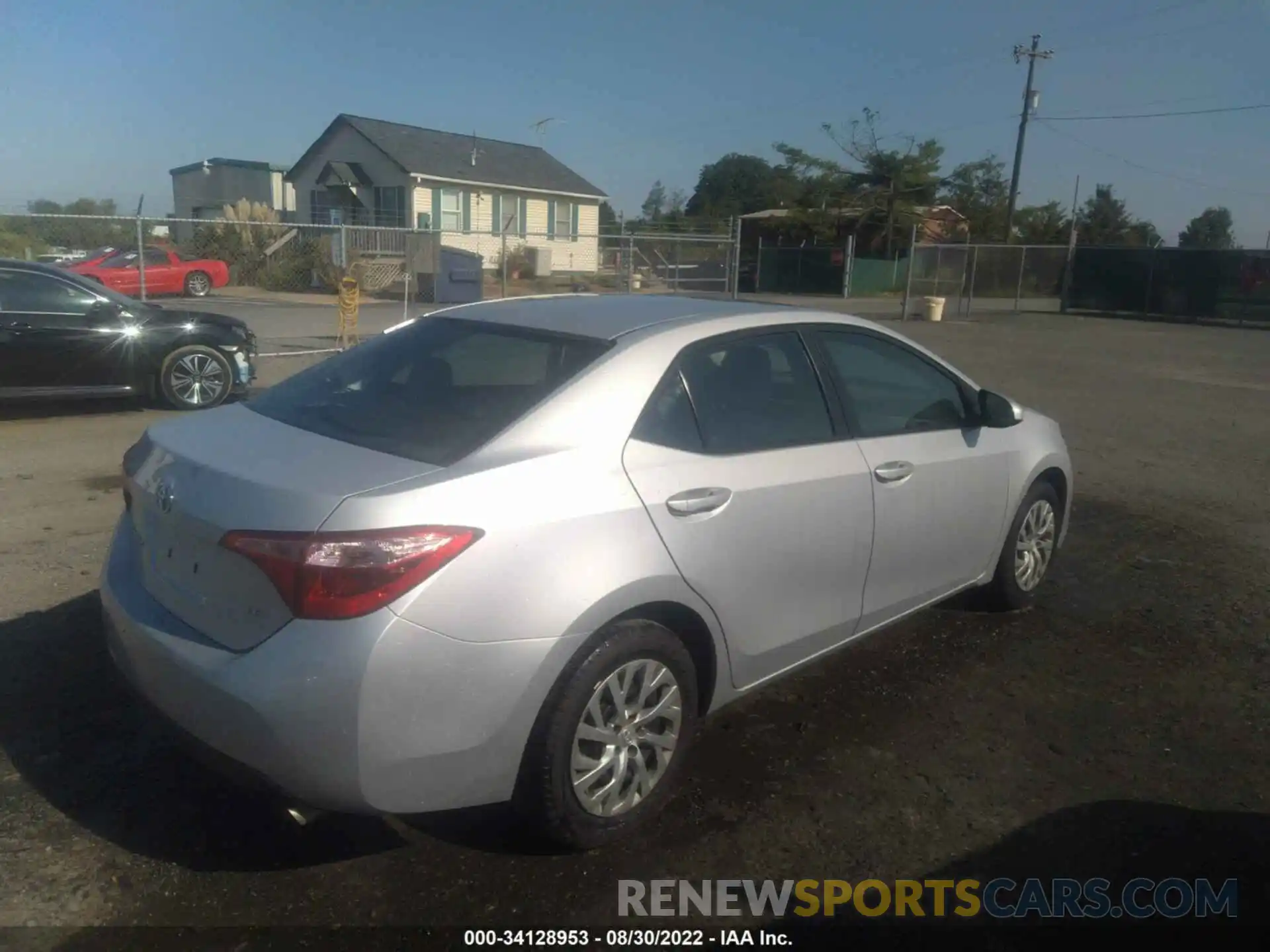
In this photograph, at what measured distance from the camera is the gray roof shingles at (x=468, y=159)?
36.9 metres

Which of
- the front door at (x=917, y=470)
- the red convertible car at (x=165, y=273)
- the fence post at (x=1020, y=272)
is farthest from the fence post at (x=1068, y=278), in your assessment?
the front door at (x=917, y=470)

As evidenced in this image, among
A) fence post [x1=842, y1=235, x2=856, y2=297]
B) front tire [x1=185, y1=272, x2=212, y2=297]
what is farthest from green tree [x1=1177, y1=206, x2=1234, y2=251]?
front tire [x1=185, y1=272, x2=212, y2=297]

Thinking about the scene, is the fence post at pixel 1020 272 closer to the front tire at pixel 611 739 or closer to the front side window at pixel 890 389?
the front side window at pixel 890 389

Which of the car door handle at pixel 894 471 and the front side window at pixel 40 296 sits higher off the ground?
the front side window at pixel 40 296

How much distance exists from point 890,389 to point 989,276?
32697 mm

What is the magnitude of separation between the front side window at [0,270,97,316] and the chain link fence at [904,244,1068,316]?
23678 mm

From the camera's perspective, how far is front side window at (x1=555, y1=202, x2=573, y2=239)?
40.3 meters

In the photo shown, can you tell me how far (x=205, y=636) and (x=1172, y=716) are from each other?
3.68 m

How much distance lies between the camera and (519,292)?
952 inches

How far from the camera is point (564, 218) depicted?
40.7m

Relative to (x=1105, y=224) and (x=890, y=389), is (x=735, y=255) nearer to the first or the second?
(x=890, y=389)

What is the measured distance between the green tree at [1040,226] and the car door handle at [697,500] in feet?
168

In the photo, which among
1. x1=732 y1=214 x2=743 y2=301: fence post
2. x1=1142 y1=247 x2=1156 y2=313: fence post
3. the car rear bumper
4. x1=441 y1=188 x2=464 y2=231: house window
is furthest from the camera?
x1=441 y1=188 x2=464 y2=231: house window

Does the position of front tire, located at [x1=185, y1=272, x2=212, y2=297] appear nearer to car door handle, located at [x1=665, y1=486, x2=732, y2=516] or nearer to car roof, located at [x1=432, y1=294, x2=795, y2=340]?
car roof, located at [x1=432, y1=294, x2=795, y2=340]
